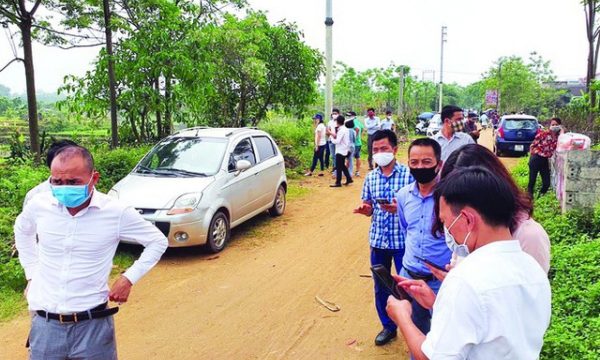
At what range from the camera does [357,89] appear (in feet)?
130

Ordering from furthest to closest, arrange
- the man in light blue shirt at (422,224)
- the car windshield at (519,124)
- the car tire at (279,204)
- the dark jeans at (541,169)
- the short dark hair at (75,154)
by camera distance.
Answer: the car windshield at (519,124)
the dark jeans at (541,169)
the car tire at (279,204)
the man in light blue shirt at (422,224)
the short dark hair at (75,154)

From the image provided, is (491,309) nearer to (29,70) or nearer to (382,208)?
(382,208)

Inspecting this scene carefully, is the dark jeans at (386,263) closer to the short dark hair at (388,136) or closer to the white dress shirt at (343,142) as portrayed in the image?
the short dark hair at (388,136)

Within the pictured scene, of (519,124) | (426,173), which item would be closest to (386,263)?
(426,173)

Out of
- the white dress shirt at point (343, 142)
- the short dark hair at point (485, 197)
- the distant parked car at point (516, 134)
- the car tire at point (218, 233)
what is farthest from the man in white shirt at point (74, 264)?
the distant parked car at point (516, 134)

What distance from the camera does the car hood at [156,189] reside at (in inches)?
260

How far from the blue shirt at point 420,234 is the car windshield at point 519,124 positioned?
51.7 feet

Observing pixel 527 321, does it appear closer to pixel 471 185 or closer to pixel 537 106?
pixel 471 185

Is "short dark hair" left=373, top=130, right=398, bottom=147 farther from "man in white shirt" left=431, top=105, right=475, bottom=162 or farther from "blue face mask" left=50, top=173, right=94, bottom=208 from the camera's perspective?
"blue face mask" left=50, top=173, right=94, bottom=208

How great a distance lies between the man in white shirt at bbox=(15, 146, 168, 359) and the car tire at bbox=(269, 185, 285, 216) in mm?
6357

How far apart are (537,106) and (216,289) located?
50.0 meters

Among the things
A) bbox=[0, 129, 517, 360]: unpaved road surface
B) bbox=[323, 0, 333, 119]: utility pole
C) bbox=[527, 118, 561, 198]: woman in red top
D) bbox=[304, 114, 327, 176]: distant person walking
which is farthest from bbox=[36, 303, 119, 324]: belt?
bbox=[323, 0, 333, 119]: utility pole

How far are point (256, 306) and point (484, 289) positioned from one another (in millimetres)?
4036

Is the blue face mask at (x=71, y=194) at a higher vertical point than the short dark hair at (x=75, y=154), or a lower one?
lower
